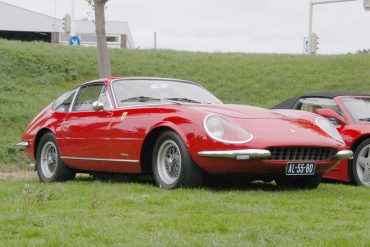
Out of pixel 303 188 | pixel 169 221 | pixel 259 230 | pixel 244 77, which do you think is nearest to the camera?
pixel 259 230

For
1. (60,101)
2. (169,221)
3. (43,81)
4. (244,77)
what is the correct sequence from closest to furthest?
(169,221), (60,101), (43,81), (244,77)

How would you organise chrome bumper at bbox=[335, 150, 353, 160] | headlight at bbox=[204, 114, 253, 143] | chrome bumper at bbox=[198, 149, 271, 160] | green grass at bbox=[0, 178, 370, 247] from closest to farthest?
green grass at bbox=[0, 178, 370, 247] < chrome bumper at bbox=[198, 149, 271, 160] < headlight at bbox=[204, 114, 253, 143] < chrome bumper at bbox=[335, 150, 353, 160]

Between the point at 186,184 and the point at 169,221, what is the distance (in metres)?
1.95

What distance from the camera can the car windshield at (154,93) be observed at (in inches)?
324

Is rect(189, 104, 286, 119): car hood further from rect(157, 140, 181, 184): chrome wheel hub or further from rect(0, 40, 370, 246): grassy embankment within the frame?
rect(0, 40, 370, 246): grassy embankment

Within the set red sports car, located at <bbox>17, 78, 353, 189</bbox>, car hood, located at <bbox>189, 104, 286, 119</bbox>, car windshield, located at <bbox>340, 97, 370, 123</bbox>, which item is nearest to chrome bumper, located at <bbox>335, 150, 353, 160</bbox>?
red sports car, located at <bbox>17, 78, 353, 189</bbox>

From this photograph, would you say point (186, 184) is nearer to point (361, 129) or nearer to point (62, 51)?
point (361, 129)

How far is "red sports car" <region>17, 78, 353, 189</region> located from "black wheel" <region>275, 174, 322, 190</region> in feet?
0.04

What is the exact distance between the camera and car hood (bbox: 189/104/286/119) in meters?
7.23

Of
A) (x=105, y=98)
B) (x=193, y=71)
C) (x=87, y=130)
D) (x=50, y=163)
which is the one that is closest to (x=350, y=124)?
(x=105, y=98)

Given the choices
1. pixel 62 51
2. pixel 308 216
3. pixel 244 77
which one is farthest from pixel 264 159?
pixel 62 51

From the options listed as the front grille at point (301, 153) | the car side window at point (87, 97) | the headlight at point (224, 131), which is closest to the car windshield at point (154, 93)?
the car side window at point (87, 97)

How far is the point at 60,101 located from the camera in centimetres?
947

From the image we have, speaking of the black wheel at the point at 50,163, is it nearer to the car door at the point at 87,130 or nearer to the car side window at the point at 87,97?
the car door at the point at 87,130
